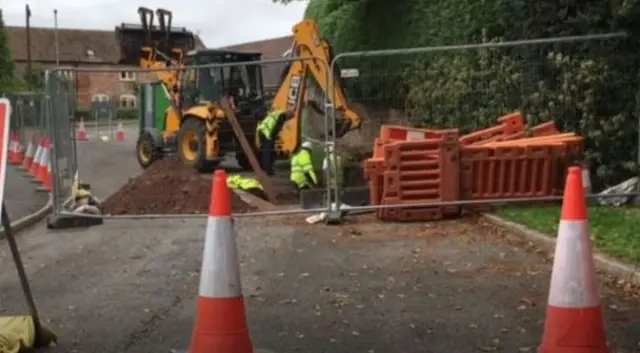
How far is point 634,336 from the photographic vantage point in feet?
19.6

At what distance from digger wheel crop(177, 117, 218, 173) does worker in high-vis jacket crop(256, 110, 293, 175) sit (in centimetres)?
253

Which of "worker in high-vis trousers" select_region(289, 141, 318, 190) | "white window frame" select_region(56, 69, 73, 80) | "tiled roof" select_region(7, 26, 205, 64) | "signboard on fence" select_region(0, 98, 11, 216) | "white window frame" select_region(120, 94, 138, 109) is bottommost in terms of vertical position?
"white window frame" select_region(120, 94, 138, 109)

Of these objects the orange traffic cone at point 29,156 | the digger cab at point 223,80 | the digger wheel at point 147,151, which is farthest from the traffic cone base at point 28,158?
the digger cab at point 223,80

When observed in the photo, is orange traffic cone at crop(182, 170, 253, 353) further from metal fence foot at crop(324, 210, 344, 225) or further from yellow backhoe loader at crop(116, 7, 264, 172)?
yellow backhoe loader at crop(116, 7, 264, 172)

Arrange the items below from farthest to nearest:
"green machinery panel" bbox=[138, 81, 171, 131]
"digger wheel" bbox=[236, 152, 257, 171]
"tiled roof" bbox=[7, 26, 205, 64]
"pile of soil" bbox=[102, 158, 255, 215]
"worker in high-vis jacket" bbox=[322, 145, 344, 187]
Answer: "tiled roof" bbox=[7, 26, 205, 64] → "green machinery panel" bbox=[138, 81, 171, 131] → "digger wheel" bbox=[236, 152, 257, 171] → "pile of soil" bbox=[102, 158, 255, 215] → "worker in high-vis jacket" bbox=[322, 145, 344, 187]

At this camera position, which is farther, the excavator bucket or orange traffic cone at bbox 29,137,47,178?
the excavator bucket

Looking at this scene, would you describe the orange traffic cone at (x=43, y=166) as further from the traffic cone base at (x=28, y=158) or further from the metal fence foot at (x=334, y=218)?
the metal fence foot at (x=334, y=218)

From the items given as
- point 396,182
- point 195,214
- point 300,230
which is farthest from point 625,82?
point 195,214

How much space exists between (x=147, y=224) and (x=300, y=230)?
2.43 meters

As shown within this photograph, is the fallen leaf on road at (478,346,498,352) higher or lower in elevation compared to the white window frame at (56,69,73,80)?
lower

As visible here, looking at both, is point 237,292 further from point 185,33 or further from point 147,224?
point 185,33

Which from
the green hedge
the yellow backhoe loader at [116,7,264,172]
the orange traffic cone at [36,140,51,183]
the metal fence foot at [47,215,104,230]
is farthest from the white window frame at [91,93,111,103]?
the metal fence foot at [47,215,104,230]

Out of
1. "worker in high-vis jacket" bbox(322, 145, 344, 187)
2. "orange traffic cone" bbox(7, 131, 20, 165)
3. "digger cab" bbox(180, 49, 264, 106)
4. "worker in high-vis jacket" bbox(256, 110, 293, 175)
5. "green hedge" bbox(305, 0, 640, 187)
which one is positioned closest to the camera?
"worker in high-vis jacket" bbox(322, 145, 344, 187)

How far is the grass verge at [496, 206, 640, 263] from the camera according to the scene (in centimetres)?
842
